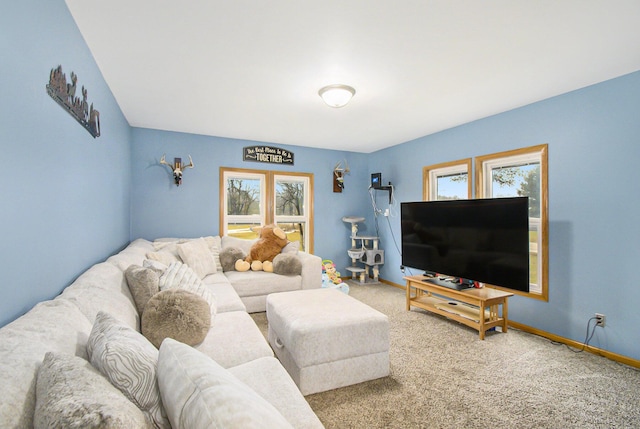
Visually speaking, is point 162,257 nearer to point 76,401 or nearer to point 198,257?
point 198,257

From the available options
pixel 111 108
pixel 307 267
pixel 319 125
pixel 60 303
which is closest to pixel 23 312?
pixel 60 303

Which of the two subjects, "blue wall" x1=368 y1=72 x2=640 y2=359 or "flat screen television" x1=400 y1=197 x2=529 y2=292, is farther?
"flat screen television" x1=400 y1=197 x2=529 y2=292

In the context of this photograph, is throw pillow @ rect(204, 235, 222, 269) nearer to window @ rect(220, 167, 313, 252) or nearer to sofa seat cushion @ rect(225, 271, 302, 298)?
sofa seat cushion @ rect(225, 271, 302, 298)

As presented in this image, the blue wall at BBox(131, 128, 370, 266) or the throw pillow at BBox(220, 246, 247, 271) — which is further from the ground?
the blue wall at BBox(131, 128, 370, 266)

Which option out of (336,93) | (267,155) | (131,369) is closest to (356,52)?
(336,93)

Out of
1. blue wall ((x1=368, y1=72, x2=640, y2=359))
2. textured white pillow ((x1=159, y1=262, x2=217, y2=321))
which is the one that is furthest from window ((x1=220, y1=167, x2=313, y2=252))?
blue wall ((x1=368, y1=72, x2=640, y2=359))

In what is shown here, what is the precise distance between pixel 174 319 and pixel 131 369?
752mm

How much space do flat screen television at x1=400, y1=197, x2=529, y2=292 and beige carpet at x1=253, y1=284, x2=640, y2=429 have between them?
26.5 inches

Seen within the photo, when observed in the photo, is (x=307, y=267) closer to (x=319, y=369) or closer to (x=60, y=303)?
(x=319, y=369)

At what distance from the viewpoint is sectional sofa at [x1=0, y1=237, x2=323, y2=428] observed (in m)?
0.68

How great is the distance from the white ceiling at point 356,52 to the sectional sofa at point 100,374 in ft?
5.14

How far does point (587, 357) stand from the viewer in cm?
253

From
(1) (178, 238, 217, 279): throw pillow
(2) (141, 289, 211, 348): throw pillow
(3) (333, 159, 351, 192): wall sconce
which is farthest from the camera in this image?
(3) (333, 159, 351, 192): wall sconce

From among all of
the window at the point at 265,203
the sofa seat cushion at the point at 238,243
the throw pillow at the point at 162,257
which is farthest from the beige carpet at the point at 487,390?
the window at the point at 265,203
